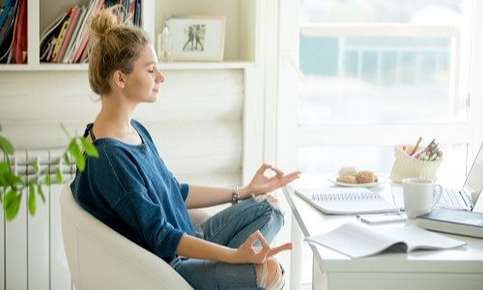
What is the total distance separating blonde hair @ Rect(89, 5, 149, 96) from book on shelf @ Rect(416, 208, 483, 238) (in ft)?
2.80

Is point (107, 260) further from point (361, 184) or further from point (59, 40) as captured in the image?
point (59, 40)

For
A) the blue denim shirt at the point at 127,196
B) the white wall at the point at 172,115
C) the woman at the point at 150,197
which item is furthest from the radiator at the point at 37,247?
the blue denim shirt at the point at 127,196

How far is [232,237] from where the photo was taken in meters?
2.43

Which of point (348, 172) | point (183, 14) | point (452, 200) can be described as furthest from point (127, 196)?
point (183, 14)

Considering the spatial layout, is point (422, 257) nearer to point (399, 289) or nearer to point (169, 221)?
point (399, 289)

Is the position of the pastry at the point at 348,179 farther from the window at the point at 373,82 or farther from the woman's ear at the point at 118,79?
the woman's ear at the point at 118,79

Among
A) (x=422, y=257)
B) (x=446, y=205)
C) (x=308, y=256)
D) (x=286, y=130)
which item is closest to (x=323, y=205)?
(x=446, y=205)

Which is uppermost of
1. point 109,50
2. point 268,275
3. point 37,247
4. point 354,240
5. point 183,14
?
point 183,14

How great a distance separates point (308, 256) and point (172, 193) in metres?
1.25

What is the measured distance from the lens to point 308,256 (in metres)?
3.61

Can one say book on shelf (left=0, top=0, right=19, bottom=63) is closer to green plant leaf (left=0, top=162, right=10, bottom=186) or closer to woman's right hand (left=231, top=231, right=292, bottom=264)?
woman's right hand (left=231, top=231, right=292, bottom=264)

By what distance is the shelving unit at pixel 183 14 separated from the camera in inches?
117

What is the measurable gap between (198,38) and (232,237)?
39.3 inches

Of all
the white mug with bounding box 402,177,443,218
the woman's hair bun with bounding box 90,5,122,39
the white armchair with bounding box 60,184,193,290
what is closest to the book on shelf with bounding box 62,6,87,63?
the woman's hair bun with bounding box 90,5,122,39
